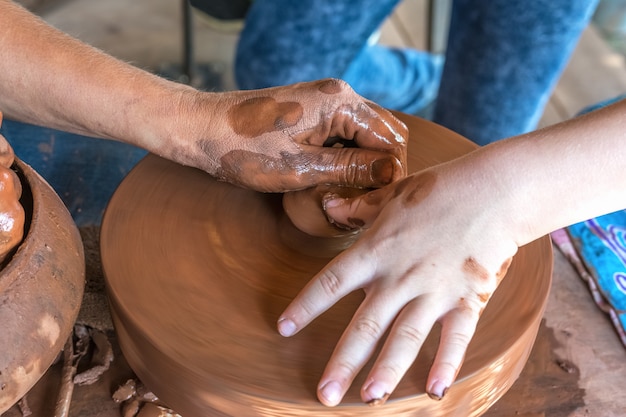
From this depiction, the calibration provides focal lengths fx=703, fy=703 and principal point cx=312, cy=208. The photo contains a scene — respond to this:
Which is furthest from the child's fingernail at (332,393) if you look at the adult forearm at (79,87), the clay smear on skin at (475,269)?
the adult forearm at (79,87)

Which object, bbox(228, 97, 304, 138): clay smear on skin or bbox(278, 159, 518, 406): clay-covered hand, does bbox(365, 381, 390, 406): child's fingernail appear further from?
bbox(228, 97, 304, 138): clay smear on skin

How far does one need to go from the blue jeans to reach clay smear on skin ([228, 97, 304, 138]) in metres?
0.95

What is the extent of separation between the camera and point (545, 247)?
967 millimetres

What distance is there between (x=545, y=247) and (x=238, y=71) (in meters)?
1.35

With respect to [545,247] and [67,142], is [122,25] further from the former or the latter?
[545,247]

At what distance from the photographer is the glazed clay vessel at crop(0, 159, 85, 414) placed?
0.73 metres

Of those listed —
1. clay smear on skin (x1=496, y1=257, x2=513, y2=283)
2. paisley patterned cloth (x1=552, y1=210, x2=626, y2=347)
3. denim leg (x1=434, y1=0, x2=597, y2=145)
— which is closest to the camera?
clay smear on skin (x1=496, y1=257, x2=513, y2=283)

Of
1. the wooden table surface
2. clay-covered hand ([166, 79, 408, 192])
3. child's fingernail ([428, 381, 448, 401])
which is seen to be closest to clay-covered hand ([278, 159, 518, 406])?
child's fingernail ([428, 381, 448, 401])

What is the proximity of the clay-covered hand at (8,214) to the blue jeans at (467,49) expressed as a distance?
124cm

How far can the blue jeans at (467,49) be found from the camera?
72.6 inches

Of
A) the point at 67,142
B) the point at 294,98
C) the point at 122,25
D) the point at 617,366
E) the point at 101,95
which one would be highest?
the point at 294,98

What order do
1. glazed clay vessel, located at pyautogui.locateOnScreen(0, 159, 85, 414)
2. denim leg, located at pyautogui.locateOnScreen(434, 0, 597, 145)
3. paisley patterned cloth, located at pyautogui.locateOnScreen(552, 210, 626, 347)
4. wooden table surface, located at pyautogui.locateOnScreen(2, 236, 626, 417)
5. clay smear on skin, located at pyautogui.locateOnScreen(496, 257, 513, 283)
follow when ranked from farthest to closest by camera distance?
denim leg, located at pyautogui.locateOnScreen(434, 0, 597, 145) < paisley patterned cloth, located at pyautogui.locateOnScreen(552, 210, 626, 347) < wooden table surface, located at pyautogui.locateOnScreen(2, 236, 626, 417) < clay smear on skin, located at pyautogui.locateOnScreen(496, 257, 513, 283) < glazed clay vessel, located at pyautogui.locateOnScreen(0, 159, 85, 414)

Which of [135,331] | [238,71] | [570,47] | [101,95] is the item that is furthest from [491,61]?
[135,331]

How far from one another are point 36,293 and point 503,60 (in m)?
1.51
